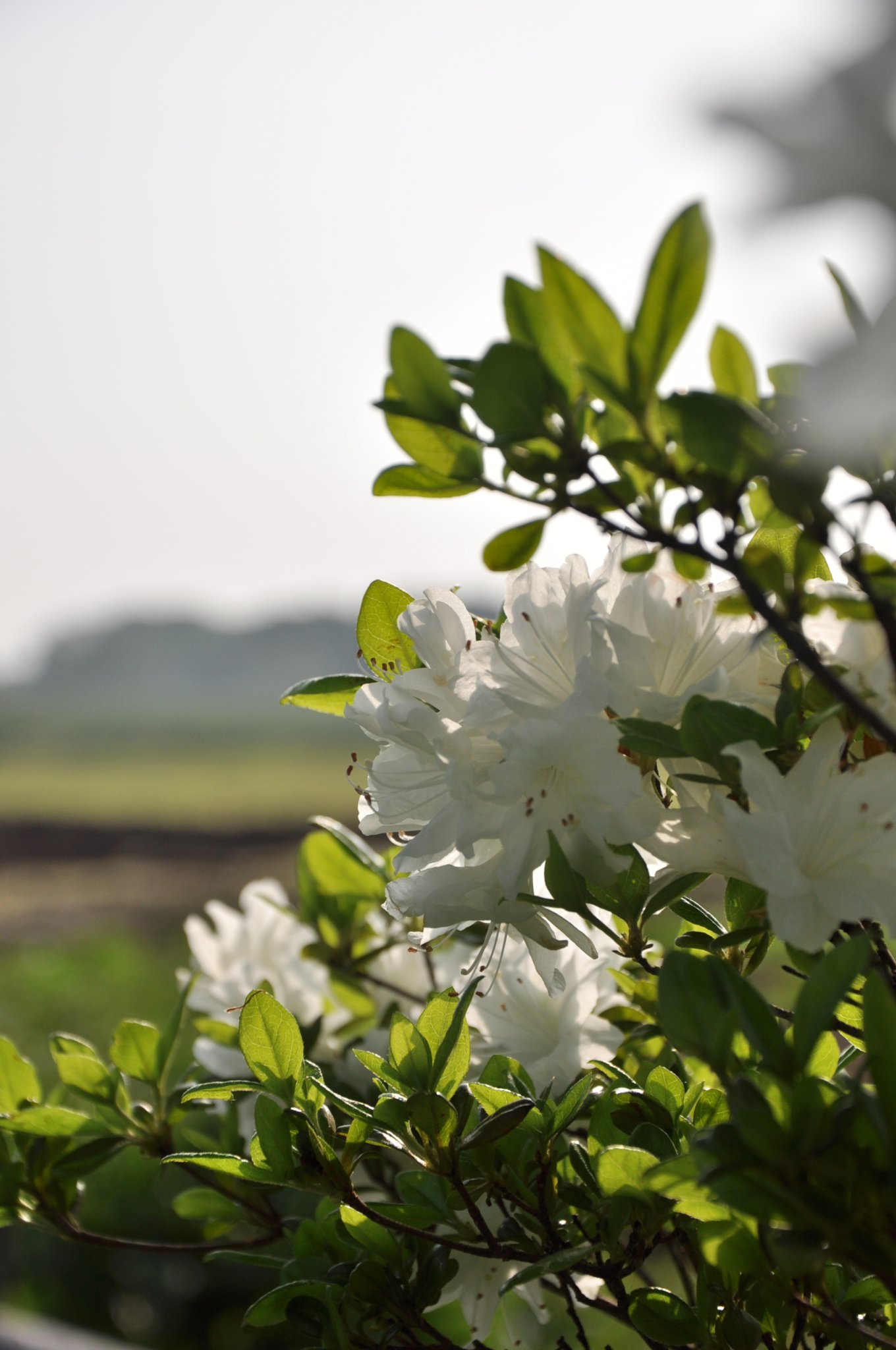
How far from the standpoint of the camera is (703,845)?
45cm

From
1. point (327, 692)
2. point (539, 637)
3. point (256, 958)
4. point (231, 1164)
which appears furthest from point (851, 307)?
point (256, 958)

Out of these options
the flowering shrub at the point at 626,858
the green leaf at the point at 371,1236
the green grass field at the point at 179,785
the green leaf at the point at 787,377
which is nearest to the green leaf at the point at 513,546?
the flowering shrub at the point at 626,858

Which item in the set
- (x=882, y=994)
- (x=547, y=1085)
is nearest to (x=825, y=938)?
(x=882, y=994)

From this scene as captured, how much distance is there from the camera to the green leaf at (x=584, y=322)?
0.39 meters

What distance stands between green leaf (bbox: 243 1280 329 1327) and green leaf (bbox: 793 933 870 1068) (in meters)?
0.30

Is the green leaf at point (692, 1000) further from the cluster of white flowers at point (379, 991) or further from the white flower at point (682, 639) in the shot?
the cluster of white flowers at point (379, 991)

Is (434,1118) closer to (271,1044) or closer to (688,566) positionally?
(271,1044)

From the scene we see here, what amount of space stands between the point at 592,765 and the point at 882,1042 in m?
0.14

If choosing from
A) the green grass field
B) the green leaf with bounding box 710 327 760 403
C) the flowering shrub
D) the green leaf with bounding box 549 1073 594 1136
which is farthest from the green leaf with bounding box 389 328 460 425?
the green grass field

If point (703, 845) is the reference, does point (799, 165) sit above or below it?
above

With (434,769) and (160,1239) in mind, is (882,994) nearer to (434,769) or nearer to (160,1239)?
(434,769)

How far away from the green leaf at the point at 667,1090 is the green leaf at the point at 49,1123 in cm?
32

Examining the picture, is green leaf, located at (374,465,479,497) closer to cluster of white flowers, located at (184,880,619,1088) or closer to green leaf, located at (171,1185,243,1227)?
cluster of white flowers, located at (184,880,619,1088)

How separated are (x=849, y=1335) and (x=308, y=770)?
486 inches
